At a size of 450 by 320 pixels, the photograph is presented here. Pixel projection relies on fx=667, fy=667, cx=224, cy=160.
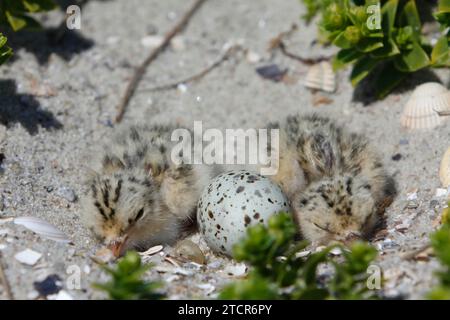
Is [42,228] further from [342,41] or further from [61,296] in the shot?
[342,41]

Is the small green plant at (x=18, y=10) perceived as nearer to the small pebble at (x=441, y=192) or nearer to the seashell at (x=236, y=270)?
the seashell at (x=236, y=270)

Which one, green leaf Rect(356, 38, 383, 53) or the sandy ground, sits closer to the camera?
the sandy ground

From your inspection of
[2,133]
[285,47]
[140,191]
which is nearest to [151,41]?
[285,47]

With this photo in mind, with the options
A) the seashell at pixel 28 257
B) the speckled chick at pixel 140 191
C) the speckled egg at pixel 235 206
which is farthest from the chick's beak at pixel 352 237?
the seashell at pixel 28 257

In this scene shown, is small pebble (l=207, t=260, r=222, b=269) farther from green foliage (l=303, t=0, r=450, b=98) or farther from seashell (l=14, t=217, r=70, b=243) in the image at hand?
green foliage (l=303, t=0, r=450, b=98)

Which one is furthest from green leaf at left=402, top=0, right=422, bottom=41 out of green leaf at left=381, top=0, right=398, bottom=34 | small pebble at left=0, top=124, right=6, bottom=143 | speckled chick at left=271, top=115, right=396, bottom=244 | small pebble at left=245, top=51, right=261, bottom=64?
small pebble at left=0, top=124, right=6, bottom=143

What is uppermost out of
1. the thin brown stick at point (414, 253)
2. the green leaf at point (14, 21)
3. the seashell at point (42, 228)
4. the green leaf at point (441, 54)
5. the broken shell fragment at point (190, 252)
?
the green leaf at point (14, 21)
